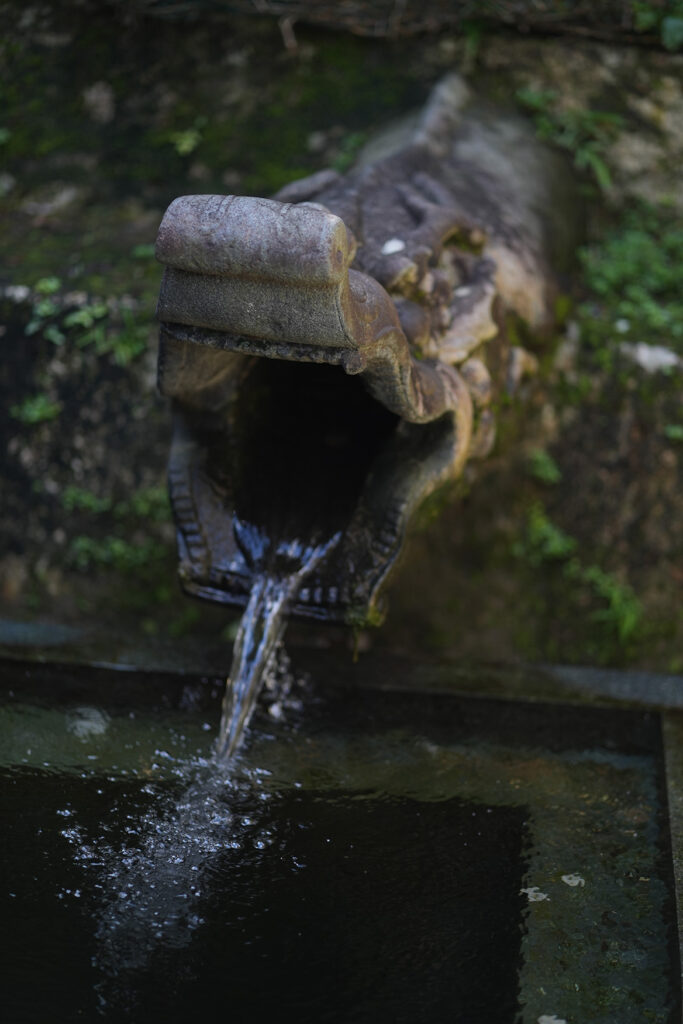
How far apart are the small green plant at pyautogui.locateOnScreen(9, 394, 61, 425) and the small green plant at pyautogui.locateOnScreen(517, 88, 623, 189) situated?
2.38 meters

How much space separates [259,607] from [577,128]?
9.49ft

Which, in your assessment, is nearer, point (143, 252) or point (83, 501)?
point (83, 501)

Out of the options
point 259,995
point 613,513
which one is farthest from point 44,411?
point 259,995

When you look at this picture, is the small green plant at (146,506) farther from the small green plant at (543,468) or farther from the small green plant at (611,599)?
the small green plant at (611,599)

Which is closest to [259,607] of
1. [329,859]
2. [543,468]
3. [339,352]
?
[329,859]

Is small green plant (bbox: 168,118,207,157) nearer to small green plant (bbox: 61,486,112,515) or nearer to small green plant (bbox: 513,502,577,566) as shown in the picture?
small green plant (bbox: 61,486,112,515)

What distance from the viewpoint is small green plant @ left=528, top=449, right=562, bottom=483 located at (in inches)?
179

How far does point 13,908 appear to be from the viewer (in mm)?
2475

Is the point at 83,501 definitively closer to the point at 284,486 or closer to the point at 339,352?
the point at 284,486

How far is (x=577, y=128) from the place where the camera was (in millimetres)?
5098

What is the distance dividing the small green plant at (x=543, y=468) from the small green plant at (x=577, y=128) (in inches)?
53.1

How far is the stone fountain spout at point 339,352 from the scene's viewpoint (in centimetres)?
243

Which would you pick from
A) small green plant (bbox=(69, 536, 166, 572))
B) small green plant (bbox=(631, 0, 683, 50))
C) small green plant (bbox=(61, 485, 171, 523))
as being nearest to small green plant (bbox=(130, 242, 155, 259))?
small green plant (bbox=(61, 485, 171, 523))

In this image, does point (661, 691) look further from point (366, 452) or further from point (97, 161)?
point (97, 161)
